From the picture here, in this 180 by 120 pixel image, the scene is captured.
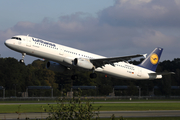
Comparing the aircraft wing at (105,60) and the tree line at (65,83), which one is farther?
the tree line at (65,83)

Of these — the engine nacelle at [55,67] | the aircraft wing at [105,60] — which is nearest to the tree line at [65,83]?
the engine nacelle at [55,67]

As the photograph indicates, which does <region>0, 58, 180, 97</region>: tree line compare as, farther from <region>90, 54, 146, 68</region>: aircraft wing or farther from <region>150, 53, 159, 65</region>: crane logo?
<region>90, 54, 146, 68</region>: aircraft wing

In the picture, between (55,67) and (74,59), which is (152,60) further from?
(74,59)

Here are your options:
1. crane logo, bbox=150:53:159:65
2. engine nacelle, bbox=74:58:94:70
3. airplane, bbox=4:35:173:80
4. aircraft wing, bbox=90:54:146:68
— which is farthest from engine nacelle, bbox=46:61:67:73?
crane logo, bbox=150:53:159:65

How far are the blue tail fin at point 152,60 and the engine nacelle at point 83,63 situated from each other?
54.0ft

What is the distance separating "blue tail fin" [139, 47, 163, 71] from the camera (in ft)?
195

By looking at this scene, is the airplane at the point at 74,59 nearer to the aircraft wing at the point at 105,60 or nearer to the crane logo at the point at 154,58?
the aircraft wing at the point at 105,60

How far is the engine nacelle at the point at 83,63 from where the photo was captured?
145 feet

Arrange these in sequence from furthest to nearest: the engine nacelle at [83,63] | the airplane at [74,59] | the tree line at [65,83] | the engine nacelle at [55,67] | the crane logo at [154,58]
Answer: the tree line at [65,83] < the crane logo at [154,58] < the engine nacelle at [55,67] < the engine nacelle at [83,63] < the airplane at [74,59]

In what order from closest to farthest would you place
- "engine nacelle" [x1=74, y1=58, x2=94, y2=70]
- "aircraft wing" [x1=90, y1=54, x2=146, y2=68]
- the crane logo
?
"engine nacelle" [x1=74, y1=58, x2=94, y2=70]
"aircraft wing" [x1=90, y1=54, x2=146, y2=68]
the crane logo

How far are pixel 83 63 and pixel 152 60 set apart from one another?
2180cm

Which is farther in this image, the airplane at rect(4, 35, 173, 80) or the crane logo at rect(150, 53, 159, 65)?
the crane logo at rect(150, 53, 159, 65)

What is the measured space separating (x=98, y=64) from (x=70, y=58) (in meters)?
5.76

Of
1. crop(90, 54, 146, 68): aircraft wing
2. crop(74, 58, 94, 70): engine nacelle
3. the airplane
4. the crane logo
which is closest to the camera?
the airplane
